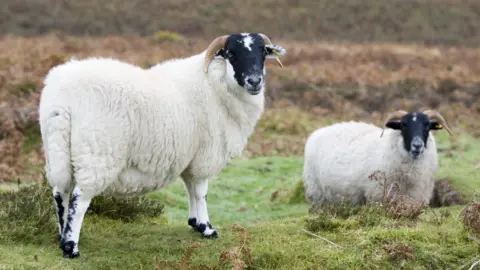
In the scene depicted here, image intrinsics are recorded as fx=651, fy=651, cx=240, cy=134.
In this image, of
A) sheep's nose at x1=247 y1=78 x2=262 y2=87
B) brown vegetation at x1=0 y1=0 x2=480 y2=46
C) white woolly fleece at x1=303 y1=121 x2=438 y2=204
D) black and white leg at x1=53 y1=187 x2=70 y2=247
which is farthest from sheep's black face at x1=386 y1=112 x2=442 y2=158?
brown vegetation at x1=0 y1=0 x2=480 y2=46

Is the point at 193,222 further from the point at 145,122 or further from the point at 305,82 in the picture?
the point at 305,82

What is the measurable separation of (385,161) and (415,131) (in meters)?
0.77

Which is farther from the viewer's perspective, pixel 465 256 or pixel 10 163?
pixel 10 163

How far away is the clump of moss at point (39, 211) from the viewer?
26.3 ft

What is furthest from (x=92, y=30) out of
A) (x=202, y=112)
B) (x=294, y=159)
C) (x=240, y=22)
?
(x=202, y=112)

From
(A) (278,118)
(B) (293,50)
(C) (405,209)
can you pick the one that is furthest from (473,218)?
(B) (293,50)

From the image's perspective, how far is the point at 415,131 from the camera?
11.5 meters

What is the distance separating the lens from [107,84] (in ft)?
25.3

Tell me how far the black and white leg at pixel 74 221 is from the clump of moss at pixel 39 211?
74cm

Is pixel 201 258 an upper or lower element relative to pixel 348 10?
lower

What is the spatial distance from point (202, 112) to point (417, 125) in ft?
15.5

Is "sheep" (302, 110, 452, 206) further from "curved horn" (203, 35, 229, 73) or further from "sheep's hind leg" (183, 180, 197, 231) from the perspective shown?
"curved horn" (203, 35, 229, 73)

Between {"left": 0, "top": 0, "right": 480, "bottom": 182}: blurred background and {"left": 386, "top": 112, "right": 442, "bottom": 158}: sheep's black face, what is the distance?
8257 millimetres

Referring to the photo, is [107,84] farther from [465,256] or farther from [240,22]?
[240,22]
